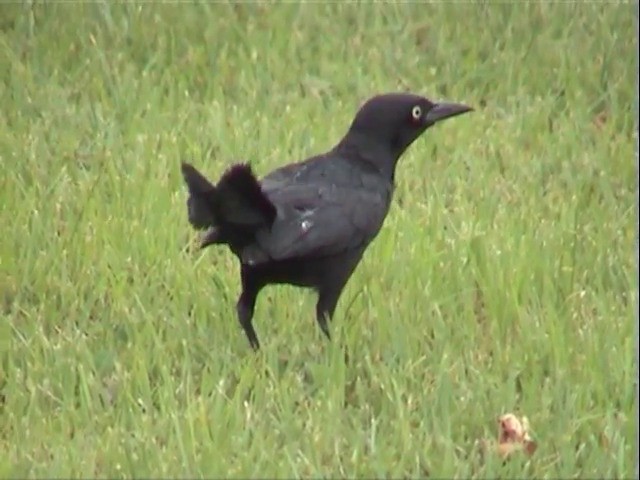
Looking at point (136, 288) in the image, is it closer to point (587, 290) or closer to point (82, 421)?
point (82, 421)

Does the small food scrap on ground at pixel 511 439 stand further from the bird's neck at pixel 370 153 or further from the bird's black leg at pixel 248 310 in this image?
the bird's neck at pixel 370 153

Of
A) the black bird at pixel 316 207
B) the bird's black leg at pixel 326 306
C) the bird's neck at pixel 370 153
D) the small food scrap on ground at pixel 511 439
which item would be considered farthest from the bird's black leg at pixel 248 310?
the small food scrap on ground at pixel 511 439

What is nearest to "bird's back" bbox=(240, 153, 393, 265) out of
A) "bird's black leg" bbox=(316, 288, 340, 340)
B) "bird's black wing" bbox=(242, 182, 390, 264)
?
"bird's black wing" bbox=(242, 182, 390, 264)

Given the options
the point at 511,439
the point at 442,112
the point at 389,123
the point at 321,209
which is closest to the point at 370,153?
the point at 389,123

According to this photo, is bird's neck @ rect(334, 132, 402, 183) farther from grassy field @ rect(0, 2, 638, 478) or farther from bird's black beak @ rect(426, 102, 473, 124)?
grassy field @ rect(0, 2, 638, 478)

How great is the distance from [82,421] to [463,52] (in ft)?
14.6

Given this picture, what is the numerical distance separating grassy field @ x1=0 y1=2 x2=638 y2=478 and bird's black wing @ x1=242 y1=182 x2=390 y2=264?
40cm

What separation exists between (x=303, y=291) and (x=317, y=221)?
863 mm

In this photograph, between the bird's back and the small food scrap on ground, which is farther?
the bird's back

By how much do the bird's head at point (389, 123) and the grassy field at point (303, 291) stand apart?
1.78 feet

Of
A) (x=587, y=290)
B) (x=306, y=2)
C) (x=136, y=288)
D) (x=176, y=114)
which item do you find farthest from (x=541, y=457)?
(x=306, y=2)

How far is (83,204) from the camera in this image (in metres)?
7.27

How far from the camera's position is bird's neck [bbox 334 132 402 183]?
6289 mm

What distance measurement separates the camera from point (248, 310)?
5.91 meters
